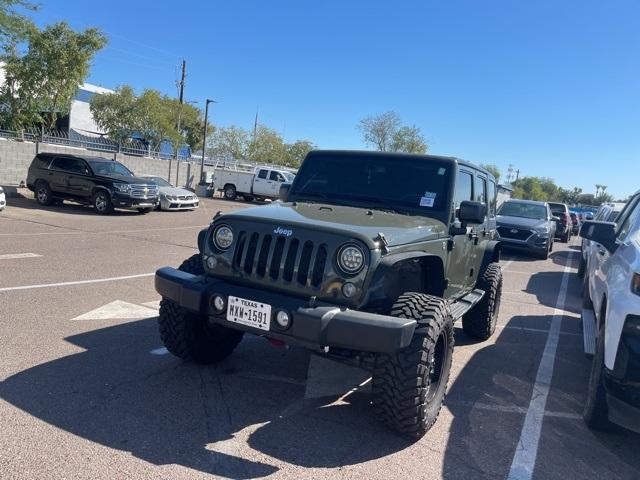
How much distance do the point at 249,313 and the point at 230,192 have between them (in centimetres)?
2680

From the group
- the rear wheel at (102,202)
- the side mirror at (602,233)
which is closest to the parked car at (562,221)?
A: the rear wheel at (102,202)

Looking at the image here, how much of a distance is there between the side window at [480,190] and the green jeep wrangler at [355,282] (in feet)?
3.13

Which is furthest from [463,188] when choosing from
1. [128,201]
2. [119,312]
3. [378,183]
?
[128,201]

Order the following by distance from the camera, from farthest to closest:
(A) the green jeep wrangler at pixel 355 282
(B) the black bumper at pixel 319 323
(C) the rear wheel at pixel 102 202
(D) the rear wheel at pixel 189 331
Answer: (C) the rear wheel at pixel 102 202 < (D) the rear wheel at pixel 189 331 < (A) the green jeep wrangler at pixel 355 282 < (B) the black bumper at pixel 319 323

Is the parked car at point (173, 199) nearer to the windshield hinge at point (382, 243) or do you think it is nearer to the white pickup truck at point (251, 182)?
the white pickup truck at point (251, 182)

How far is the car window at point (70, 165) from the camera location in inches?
660

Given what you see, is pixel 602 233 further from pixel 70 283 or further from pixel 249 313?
pixel 70 283

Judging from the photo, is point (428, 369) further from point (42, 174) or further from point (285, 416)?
point (42, 174)

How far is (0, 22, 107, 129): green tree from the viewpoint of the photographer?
23.0 m

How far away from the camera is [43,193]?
1708 centimetres

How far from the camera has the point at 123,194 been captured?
1617 cm

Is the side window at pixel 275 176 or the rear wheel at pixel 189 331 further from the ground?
the side window at pixel 275 176

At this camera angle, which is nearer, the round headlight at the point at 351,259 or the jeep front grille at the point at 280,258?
the round headlight at the point at 351,259

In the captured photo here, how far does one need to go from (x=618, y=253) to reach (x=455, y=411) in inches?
75.2
